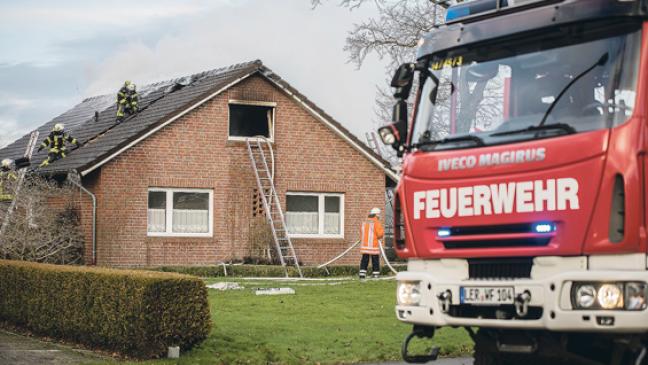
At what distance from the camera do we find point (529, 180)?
9.53 metres

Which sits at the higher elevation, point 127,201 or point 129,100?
point 129,100

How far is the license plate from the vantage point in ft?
31.5

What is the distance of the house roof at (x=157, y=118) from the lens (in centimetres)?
3319

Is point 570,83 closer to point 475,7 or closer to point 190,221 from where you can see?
point 475,7

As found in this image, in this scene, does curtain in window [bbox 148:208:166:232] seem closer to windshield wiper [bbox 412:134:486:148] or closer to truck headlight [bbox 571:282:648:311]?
windshield wiper [bbox 412:134:486:148]

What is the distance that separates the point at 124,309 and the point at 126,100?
23.6 m

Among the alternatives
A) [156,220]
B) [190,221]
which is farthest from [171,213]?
[190,221]

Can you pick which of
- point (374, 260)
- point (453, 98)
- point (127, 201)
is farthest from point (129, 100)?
point (453, 98)

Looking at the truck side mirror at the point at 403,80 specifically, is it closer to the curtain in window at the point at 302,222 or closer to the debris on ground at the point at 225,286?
the debris on ground at the point at 225,286

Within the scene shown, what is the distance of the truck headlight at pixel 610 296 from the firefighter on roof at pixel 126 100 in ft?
95.1

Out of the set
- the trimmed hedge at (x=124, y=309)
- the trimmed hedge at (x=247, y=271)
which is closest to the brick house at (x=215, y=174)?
the trimmed hedge at (x=247, y=271)

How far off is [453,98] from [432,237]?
1.28 metres

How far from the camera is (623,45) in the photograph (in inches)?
368

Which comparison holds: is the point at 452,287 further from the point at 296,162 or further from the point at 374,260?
the point at 296,162
